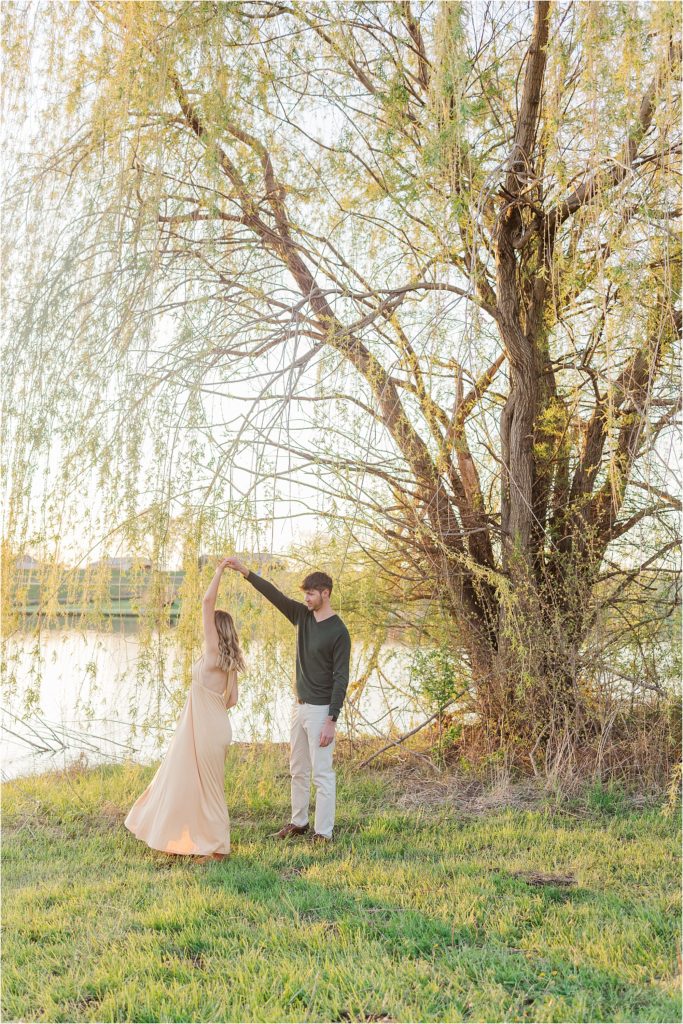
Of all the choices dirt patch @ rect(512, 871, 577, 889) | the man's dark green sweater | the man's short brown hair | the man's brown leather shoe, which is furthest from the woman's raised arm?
dirt patch @ rect(512, 871, 577, 889)

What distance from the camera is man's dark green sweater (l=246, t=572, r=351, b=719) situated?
4742mm

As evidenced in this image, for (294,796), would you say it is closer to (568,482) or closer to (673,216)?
(568,482)

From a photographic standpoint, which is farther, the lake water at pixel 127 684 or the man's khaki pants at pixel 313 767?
the man's khaki pants at pixel 313 767

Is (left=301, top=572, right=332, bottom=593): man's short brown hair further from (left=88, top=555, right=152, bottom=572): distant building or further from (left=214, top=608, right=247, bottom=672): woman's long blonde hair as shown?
(left=88, top=555, right=152, bottom=572): distant building

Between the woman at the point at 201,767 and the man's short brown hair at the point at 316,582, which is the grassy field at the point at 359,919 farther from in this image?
the man's short brown hair at the point at 316,582

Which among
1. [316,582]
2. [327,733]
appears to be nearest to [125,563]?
[316,582]

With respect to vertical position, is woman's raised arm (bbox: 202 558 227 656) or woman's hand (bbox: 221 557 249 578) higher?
woman's hand (bbox: 221 557 249 578)

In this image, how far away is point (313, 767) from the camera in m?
4.71

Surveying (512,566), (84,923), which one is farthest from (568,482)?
(84,923)

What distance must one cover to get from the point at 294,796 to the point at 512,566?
2035 mm

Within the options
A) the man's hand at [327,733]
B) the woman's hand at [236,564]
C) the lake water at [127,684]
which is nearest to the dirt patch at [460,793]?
the lake water at [127,684]

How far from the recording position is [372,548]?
19.8 feet

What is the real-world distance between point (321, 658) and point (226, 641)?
51 cm

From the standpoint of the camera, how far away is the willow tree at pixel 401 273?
13.5 feet
